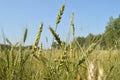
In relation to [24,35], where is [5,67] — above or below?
below

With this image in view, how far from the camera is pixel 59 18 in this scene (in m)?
1.29

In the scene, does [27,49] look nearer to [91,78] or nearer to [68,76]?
[68,76]

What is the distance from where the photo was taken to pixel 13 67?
1388 mm

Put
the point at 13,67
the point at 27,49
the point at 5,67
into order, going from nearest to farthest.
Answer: the point at 13,67, the point at 5,67, the point at 27,49

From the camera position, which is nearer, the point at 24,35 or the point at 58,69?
the point at 58,69

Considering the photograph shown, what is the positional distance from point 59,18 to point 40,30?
13 cm

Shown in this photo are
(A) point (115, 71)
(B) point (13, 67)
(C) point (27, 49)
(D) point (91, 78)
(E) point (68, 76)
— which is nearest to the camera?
(D) point (91, 78)

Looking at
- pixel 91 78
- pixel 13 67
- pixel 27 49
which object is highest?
pixel 27 49

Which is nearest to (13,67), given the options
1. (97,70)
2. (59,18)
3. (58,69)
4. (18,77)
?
(18,77)

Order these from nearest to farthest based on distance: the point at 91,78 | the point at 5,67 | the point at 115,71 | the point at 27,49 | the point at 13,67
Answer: the point at 91,78 < the point at 13,67 < the point at 5,67 < the point at 27,49 < the point at 115,71

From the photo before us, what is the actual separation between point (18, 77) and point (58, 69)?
9.9 inches

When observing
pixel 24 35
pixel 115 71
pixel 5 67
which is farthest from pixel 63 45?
pixel 115 71

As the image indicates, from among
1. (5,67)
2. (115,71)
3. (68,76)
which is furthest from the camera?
(115,71)

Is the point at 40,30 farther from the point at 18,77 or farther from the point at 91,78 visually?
the point at 91,78
